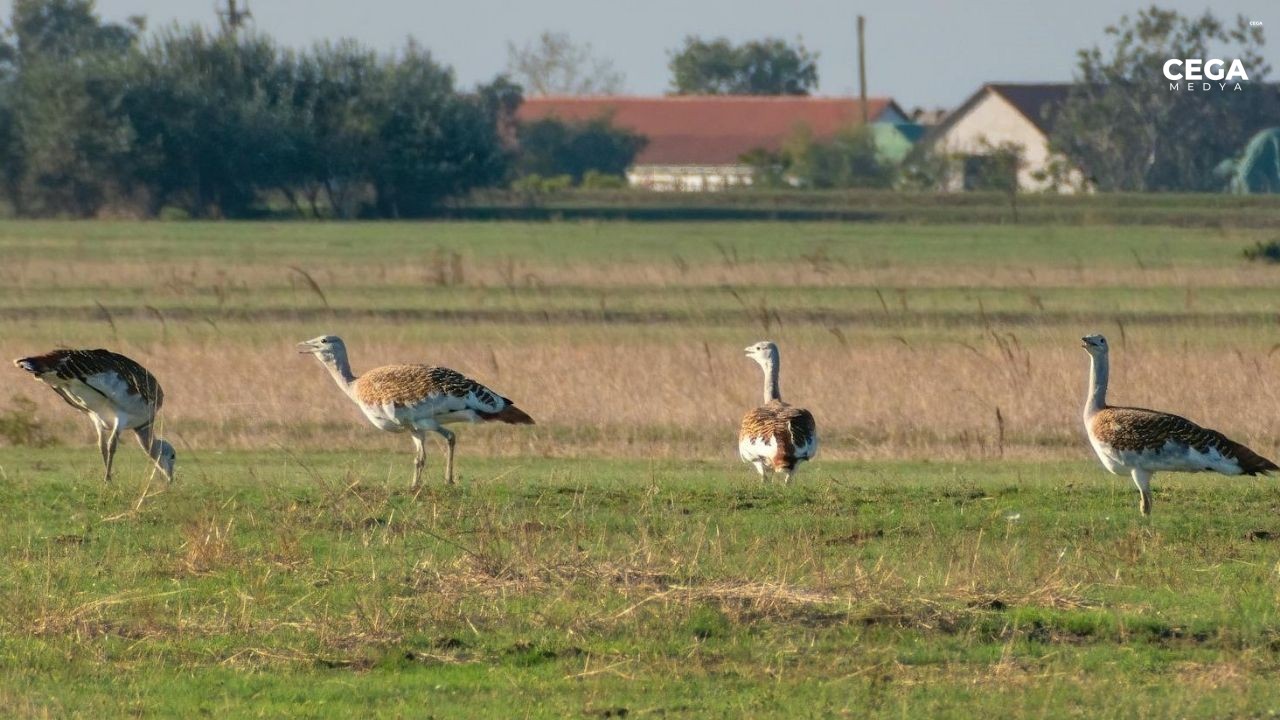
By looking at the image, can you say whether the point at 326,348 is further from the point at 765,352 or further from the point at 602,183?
the point at 602,183

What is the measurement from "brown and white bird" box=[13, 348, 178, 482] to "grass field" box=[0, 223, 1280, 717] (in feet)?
1.31

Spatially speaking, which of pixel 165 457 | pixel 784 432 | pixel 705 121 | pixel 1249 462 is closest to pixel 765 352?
pixel 784 432

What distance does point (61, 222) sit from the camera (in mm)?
67062

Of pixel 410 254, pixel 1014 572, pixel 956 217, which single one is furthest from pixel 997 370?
pixel 956 217

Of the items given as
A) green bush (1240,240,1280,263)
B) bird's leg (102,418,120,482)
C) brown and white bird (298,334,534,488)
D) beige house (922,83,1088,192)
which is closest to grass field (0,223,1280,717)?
bird's leg (102,418,120,482)

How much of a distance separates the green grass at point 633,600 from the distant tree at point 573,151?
331 feet

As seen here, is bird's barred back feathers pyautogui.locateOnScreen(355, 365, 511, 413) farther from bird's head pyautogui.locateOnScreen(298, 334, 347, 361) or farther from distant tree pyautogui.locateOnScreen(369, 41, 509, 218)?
distant tree pyautogui.locateOnScreen(369, 41, 509, 218)

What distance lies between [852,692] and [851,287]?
29.1 meters

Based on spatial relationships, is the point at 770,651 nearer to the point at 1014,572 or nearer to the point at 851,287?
the point at 1014,572

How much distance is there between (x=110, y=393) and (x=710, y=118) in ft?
379

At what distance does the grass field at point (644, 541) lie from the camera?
8.87 m

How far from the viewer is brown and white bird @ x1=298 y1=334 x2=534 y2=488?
14969mm

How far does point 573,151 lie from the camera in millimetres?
115188

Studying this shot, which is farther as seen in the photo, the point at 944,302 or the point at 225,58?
the point at 225,58
